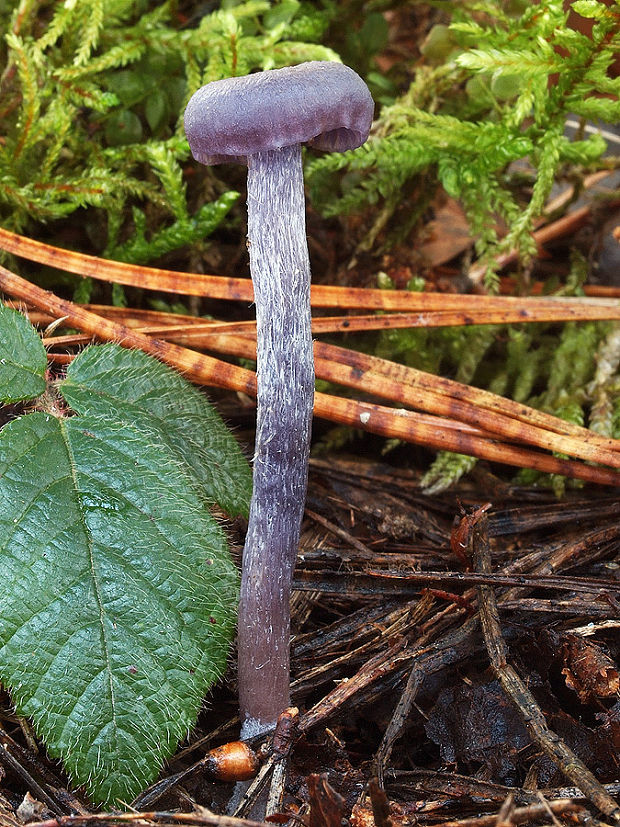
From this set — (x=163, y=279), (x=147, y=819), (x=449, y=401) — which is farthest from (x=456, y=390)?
(x=147, y=819)

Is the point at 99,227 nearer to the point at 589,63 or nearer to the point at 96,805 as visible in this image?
the point at 589,63

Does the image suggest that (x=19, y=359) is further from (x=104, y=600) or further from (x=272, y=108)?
(x=272, y=108)

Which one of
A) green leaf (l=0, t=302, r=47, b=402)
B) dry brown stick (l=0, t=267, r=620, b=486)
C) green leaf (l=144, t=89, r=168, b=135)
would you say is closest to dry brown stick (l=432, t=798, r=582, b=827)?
dry brown stick (l=0, t=267, r=620, b=486)

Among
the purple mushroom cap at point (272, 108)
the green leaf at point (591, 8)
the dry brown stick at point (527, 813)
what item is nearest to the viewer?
the dry brown stick at point (527, 813)

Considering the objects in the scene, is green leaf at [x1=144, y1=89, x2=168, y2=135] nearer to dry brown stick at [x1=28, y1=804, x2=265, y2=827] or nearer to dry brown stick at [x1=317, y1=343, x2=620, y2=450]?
dry brown stick at [x1=317, y1=343, x2=620, y2=450]

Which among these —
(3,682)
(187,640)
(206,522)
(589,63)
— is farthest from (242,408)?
(589,63)

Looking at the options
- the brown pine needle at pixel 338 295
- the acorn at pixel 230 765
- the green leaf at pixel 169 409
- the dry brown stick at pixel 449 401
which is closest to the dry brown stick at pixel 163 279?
the brown pine needle at pixel 338 295

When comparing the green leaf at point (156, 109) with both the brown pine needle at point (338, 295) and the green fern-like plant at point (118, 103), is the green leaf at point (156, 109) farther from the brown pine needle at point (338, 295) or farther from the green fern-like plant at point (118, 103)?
the brown pine needle at point (338, 295)
